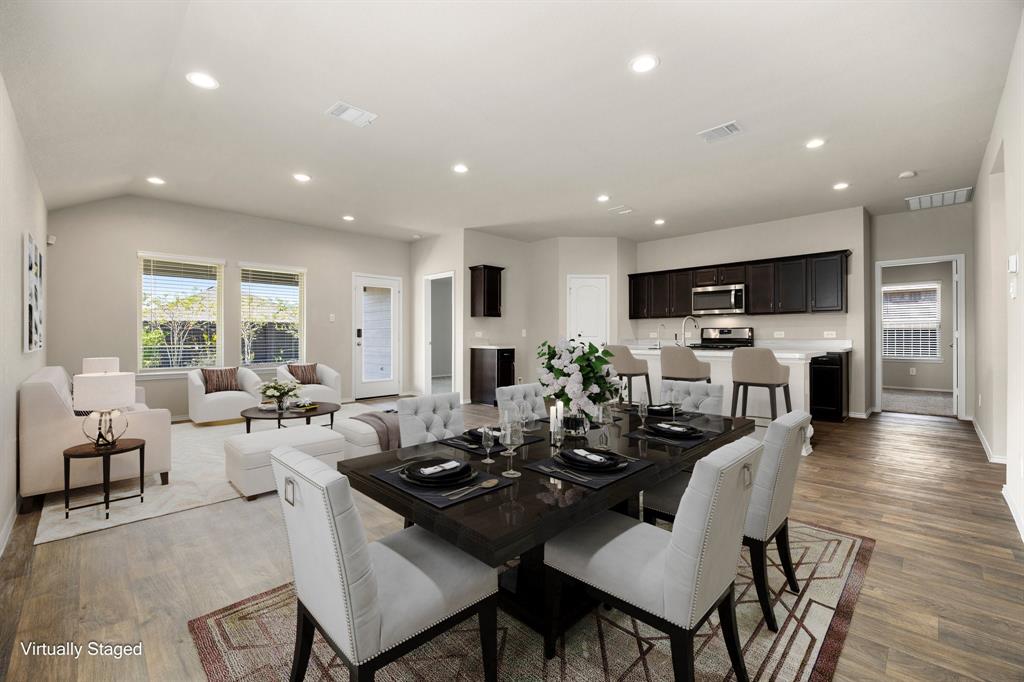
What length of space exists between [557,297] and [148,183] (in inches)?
225

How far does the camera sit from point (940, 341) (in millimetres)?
8844

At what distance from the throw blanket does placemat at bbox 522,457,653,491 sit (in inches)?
78.6

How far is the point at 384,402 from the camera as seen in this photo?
7816 mm

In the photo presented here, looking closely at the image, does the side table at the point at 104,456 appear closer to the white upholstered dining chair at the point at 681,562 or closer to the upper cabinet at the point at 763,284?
the white upholstered dining chair at the point at 681,562

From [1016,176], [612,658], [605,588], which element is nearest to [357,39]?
[605,588]

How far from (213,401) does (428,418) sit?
4.39 m

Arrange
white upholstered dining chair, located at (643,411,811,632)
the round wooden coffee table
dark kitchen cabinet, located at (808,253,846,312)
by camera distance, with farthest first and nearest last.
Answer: dark kitchen cabinet, located at (808,253,846,312)
the round wooden coffee table
white upholstered dining chair, located at (643,411,811,632)

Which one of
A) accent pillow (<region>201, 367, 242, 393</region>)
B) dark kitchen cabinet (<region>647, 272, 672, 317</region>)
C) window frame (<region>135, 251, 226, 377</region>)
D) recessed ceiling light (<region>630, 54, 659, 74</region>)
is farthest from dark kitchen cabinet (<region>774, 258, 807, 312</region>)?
window frame (<region>135, 251, 226, 377</region>)

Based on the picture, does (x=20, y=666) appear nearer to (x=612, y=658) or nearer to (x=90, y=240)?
(x=612, y=658)

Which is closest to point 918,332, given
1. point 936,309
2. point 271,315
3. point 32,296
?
point 936,309

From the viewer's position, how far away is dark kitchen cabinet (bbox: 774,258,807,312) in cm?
655

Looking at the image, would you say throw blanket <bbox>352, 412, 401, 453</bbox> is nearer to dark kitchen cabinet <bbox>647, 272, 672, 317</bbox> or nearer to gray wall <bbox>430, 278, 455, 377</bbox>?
→ dark kitchen cabinet <bbox>647, 272, 672, 317</bbox>

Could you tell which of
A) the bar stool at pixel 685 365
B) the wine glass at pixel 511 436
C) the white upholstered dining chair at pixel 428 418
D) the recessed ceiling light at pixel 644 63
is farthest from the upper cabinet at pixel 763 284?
the wine glass at pixel 511 436

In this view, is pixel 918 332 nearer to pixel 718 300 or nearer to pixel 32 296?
pixel 718 300
